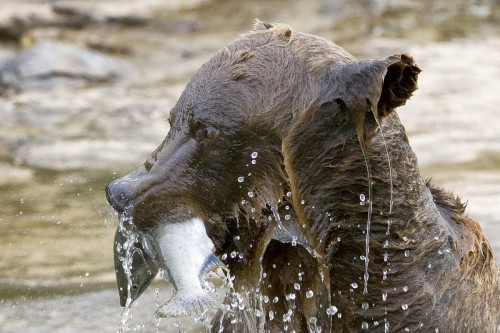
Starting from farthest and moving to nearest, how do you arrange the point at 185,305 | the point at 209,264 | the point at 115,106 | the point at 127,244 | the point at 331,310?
the point at 115,106 → the point at 331,310 → the point at 127,244 → the point at 209,264 → the point at 185,305

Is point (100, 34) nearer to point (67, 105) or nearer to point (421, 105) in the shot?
point (67, 105)

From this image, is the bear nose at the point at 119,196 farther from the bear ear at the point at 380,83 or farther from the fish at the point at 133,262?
the bear ear at the point at 380,83

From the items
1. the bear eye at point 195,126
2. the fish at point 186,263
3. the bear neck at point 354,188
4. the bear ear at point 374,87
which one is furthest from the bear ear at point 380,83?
the fish at point 186,263

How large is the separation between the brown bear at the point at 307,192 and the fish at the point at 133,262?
74mm

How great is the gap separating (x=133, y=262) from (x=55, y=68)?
31.6 ft

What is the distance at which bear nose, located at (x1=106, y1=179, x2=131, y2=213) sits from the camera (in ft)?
13.2

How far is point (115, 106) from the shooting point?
12.4 m

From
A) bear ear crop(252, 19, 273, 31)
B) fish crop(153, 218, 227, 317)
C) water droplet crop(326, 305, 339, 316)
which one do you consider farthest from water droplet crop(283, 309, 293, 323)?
bear ear crop(252, 19, 273, 31)

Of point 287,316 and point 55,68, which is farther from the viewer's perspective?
point 55,68

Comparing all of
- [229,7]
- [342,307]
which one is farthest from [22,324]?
[229,7]

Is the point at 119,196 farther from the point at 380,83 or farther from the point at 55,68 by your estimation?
the point at 55,68

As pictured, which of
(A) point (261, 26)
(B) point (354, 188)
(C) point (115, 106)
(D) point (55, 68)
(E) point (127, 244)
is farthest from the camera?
(D) point (55, 68)

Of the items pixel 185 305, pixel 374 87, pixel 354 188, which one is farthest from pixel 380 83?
pixel 185 305

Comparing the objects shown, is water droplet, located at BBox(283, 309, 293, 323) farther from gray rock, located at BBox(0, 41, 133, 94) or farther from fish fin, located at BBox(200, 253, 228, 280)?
gray rock, located at BBox(0, 41, 133, 94)
